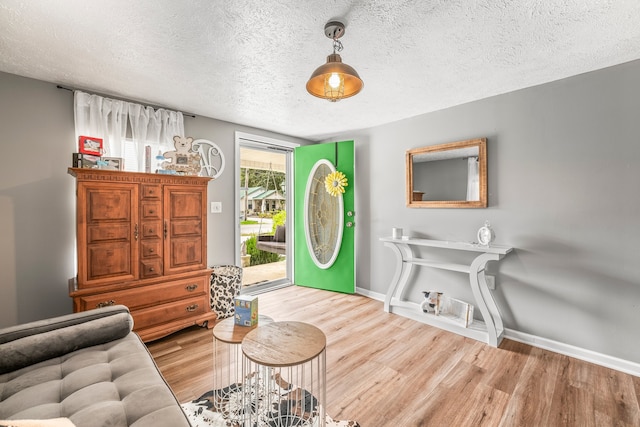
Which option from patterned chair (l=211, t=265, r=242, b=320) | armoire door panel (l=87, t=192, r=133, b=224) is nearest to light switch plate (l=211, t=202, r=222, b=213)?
patterned chair (l=211, t=265, r=242, b=320)

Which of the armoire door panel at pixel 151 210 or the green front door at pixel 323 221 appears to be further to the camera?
the green front door at pixel 323 221

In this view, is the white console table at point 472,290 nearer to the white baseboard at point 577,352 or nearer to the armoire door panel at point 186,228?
the white baseboard at point 577,352

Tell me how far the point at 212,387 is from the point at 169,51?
2.39 meters

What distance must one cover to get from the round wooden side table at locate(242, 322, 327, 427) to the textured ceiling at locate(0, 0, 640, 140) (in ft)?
6.09

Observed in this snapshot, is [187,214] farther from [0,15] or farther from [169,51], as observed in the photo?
[0,15]

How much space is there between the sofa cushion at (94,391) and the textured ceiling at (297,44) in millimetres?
1909

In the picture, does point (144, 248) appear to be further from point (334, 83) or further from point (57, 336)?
point (334, 83)

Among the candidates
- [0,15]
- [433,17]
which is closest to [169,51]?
[0,15]

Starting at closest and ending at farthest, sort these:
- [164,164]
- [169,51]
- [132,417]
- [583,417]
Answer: [132,417] → [583,417] → [169,51] → [164,164]

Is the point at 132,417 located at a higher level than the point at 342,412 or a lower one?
higher

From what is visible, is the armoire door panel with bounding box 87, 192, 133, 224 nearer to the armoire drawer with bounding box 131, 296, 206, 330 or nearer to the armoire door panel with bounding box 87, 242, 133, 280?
the armoire door panel with bounding box 87, 242, 133, 280

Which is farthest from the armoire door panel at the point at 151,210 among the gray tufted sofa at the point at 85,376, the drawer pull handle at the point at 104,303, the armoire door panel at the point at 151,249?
the gray tufted sofa at the point at 85,376

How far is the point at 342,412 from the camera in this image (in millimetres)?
1751

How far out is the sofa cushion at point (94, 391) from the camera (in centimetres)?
108
